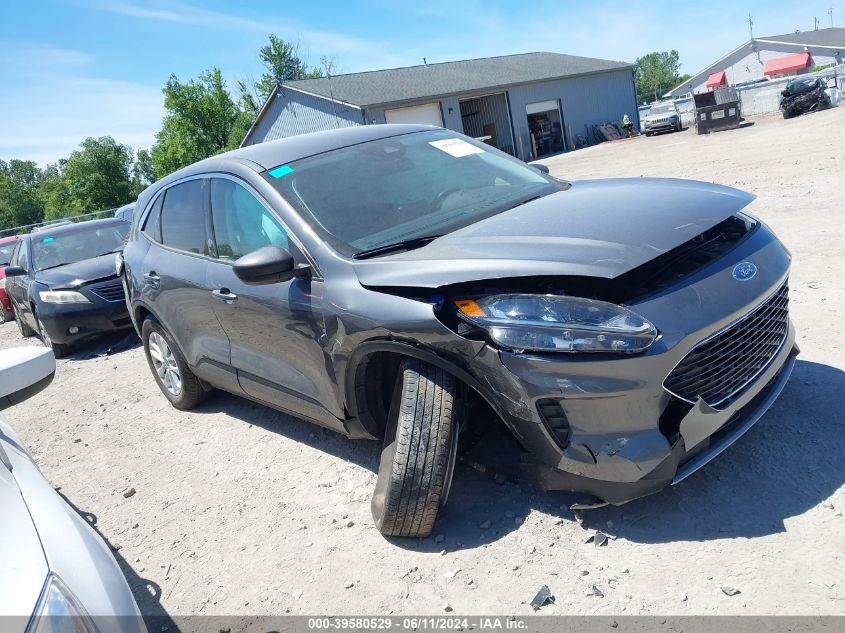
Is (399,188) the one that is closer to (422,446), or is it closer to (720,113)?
(422,446)

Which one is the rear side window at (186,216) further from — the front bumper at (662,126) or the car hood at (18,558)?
the front bumper at (662,126)

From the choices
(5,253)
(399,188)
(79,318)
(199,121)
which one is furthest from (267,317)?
(199,121)

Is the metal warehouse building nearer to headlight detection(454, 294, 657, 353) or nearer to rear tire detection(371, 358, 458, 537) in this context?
rear tire detection(371, 358, 458, 537)

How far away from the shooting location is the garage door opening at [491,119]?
35.2m

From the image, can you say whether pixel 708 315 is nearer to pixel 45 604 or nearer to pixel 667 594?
pixel 667 594

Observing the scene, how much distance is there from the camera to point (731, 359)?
8.68 feet

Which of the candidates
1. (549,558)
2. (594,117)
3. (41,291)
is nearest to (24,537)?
(549,558)

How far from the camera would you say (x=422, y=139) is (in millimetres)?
4219

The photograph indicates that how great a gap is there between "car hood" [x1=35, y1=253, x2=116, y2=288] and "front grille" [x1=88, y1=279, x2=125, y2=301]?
99mm

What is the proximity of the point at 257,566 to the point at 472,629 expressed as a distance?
1.18 meters

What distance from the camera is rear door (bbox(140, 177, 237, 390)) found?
4.18 m

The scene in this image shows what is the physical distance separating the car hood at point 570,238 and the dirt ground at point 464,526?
3.69ft

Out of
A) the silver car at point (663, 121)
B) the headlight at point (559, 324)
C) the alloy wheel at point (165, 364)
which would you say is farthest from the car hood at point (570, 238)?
the silver car at point (663, 121)

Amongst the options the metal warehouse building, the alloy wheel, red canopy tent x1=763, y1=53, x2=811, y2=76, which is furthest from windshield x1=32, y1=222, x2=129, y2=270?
red canopy tent x1=763, y1=53, x2=811, y2=76
